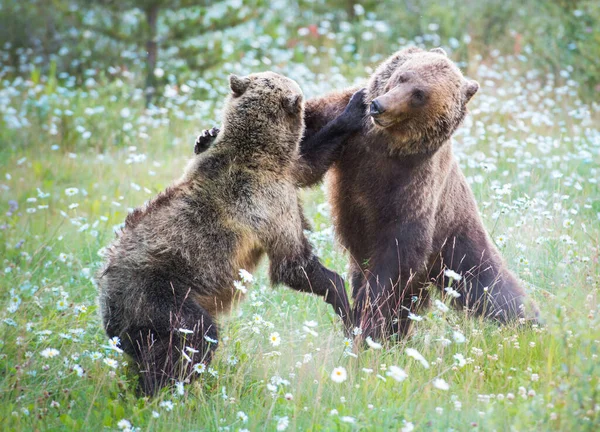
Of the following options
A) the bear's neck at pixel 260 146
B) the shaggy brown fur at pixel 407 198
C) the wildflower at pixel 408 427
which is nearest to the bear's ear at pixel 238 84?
the bear's neck at pixel 260 146

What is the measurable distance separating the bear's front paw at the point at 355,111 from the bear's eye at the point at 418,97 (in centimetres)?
43

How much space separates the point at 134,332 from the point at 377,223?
1704 mm

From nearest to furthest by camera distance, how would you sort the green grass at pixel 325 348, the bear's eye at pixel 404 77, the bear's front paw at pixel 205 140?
the green grass at pixel 325 348 → the bear's eye at pixel 404 77 → the bear's front paw at pixel 205 140

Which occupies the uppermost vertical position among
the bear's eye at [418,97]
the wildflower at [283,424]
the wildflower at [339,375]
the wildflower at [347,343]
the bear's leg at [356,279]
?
the bear's eye at [418,97]

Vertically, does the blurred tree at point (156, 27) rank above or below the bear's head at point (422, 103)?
below

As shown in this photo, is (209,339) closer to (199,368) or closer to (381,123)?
(199,368)

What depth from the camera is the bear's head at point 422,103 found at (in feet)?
15.7

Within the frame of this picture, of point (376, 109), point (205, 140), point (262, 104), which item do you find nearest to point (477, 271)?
point (376, 109)

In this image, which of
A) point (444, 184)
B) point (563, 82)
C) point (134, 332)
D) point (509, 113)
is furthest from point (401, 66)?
point (563, 82)

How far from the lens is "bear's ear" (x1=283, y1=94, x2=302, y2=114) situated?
4871 millimetres

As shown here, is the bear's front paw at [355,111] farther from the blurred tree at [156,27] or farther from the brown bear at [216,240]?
the blurred tree at [156,27]

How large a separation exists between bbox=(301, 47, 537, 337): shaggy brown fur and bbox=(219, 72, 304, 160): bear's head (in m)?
0.40

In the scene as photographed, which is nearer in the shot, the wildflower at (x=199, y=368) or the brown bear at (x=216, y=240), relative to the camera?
the wildflower at (x=199, y=368)

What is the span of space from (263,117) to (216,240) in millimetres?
864
